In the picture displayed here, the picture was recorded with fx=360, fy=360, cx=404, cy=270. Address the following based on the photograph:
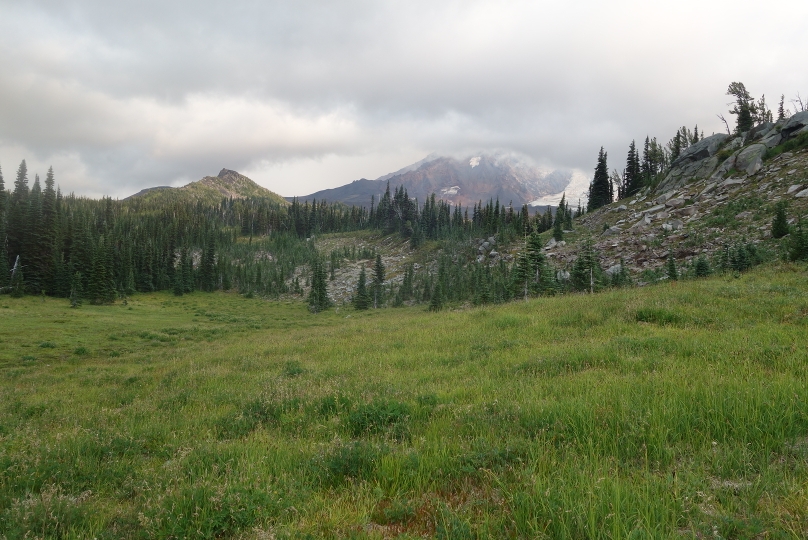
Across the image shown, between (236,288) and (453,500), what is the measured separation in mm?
125032

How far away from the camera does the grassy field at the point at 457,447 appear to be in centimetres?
340

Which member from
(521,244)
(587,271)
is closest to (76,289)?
(587,271)

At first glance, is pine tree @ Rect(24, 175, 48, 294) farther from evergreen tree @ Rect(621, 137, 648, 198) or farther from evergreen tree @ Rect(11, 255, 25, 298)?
evergreen tree @ Rect(621, 137, 648, 198)

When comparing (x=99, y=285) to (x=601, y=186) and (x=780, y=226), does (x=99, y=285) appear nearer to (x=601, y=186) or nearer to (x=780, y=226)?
(x=780, y=226)

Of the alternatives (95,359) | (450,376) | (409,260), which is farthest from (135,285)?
(450,376)

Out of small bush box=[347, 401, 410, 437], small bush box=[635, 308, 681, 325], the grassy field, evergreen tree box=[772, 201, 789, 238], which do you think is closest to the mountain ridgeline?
evergreen tree box=[772, 201, 789, 238]

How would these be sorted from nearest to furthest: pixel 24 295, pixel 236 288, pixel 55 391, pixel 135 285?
pixel 55 391
pixel 24 295
pixel 135 285
pixel 236 288

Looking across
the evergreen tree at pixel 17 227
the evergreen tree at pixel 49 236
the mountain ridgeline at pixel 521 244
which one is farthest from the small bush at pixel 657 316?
the evergreen tree at pixel 17 227

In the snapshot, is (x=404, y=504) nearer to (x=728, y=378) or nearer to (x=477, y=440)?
(x=477, y=440)

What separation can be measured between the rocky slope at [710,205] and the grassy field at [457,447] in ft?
116

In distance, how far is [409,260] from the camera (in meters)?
118

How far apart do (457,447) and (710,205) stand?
63749 mm

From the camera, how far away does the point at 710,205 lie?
50.9m

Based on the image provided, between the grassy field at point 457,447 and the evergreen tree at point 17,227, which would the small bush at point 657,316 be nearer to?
the grassy field at point 457,447
